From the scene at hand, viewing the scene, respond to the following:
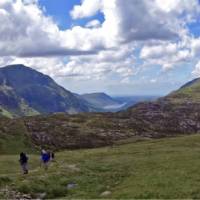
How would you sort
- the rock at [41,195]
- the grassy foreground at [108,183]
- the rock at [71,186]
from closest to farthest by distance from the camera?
1. the grassy foreground at [108,183]
2. the rock at [41,195]
3. the rock at [71,186]

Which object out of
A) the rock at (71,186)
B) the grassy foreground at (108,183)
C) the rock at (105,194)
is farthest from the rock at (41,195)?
the rock at (105,194)

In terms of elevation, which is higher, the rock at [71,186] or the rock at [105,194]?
the rock at [71,186]

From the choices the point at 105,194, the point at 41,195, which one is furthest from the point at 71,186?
the point at 105,194

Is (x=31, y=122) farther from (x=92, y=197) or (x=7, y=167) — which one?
(x=92, y=197)

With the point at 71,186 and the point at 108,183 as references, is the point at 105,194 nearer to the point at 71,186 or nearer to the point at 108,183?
the point at 71,186

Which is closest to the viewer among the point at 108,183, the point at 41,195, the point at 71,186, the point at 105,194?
the point at 105,194

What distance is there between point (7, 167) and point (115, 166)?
23165 millimetres

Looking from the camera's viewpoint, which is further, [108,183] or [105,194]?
[108,183]

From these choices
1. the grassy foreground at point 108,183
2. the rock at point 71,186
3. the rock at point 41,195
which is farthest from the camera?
the rock at point 71,186

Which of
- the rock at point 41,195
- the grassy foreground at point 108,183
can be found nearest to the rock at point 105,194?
the grassy foreground at point 108,183

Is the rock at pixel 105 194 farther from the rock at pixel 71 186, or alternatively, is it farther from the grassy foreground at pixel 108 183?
the rock at pixel 71 186

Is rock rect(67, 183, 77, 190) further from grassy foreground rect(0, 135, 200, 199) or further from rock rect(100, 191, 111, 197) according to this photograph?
rock rect(100, 191, 111, 197)

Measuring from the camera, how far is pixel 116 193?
4344cm

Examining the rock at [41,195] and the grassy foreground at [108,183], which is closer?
the grassy foreground at [108,183]
